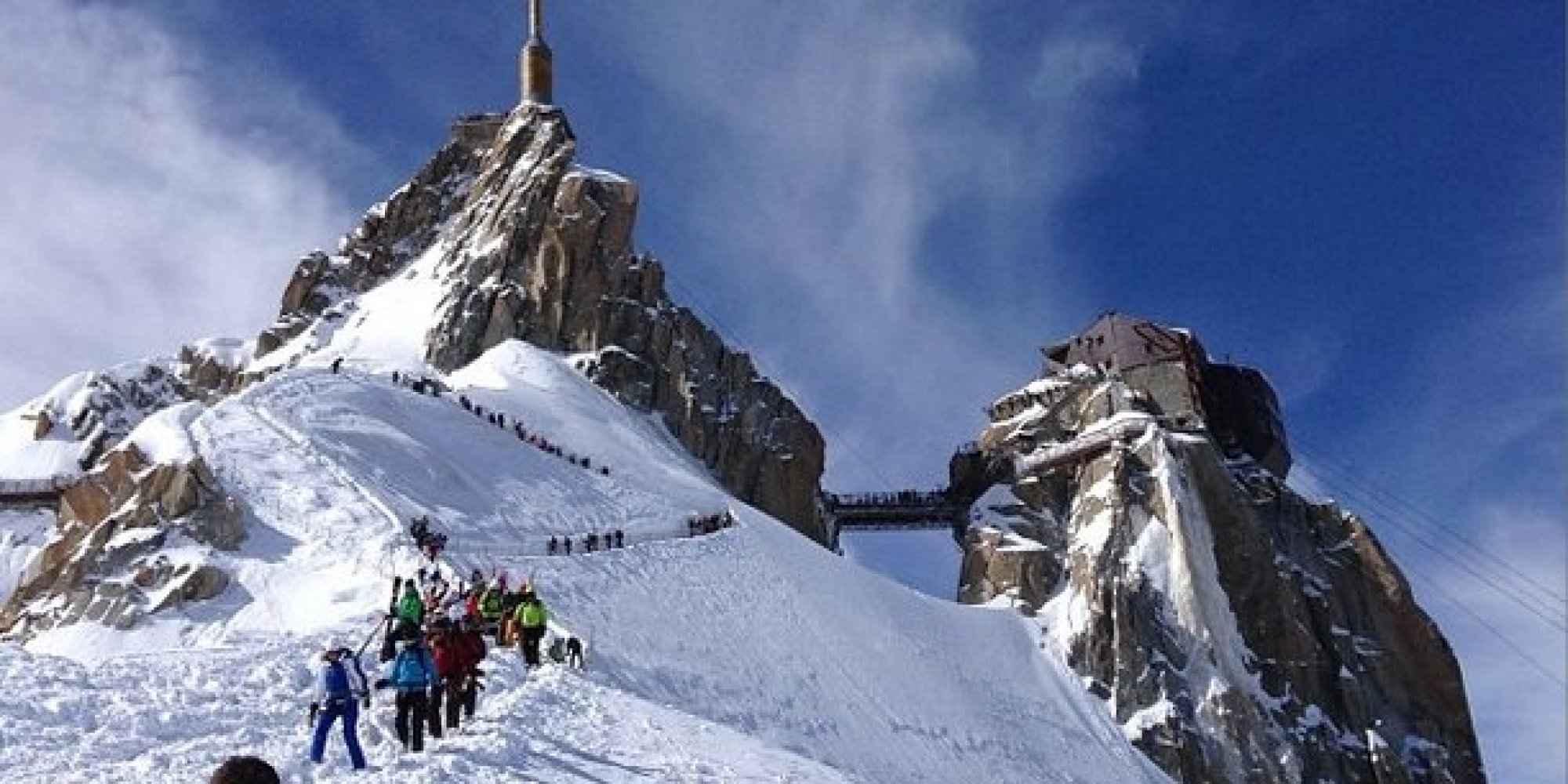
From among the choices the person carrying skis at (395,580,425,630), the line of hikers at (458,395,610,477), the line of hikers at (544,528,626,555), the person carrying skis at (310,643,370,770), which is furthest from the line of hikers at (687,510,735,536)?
the person carrying skis at (310,643,370,770)

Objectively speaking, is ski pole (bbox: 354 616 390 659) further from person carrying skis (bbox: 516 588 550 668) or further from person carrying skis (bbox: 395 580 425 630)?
person carrying skis (bbox: 516 588 550 668)

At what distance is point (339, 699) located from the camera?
1708cm

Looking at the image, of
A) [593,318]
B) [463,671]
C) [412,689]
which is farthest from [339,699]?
[593,318]

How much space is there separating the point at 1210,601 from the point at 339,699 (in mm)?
60344

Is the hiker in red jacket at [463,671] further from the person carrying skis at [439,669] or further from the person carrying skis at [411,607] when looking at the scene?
the person carrying skis at [411,607]

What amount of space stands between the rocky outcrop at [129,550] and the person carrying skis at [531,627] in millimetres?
16437

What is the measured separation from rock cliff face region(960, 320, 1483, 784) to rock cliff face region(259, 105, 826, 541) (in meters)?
13.8

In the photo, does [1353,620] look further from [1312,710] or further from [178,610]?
[178,610]

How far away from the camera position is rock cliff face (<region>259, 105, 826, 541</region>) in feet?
273

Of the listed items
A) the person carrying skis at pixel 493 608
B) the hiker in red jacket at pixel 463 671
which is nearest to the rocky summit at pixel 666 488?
the person carrying skis at pixel 493 608

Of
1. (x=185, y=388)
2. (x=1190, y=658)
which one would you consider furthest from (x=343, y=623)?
(x=185, y=388)

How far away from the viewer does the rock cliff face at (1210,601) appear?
6688cm

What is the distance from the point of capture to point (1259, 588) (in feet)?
→ 242

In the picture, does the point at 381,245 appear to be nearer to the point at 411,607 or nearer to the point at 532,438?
the point at 532,438
